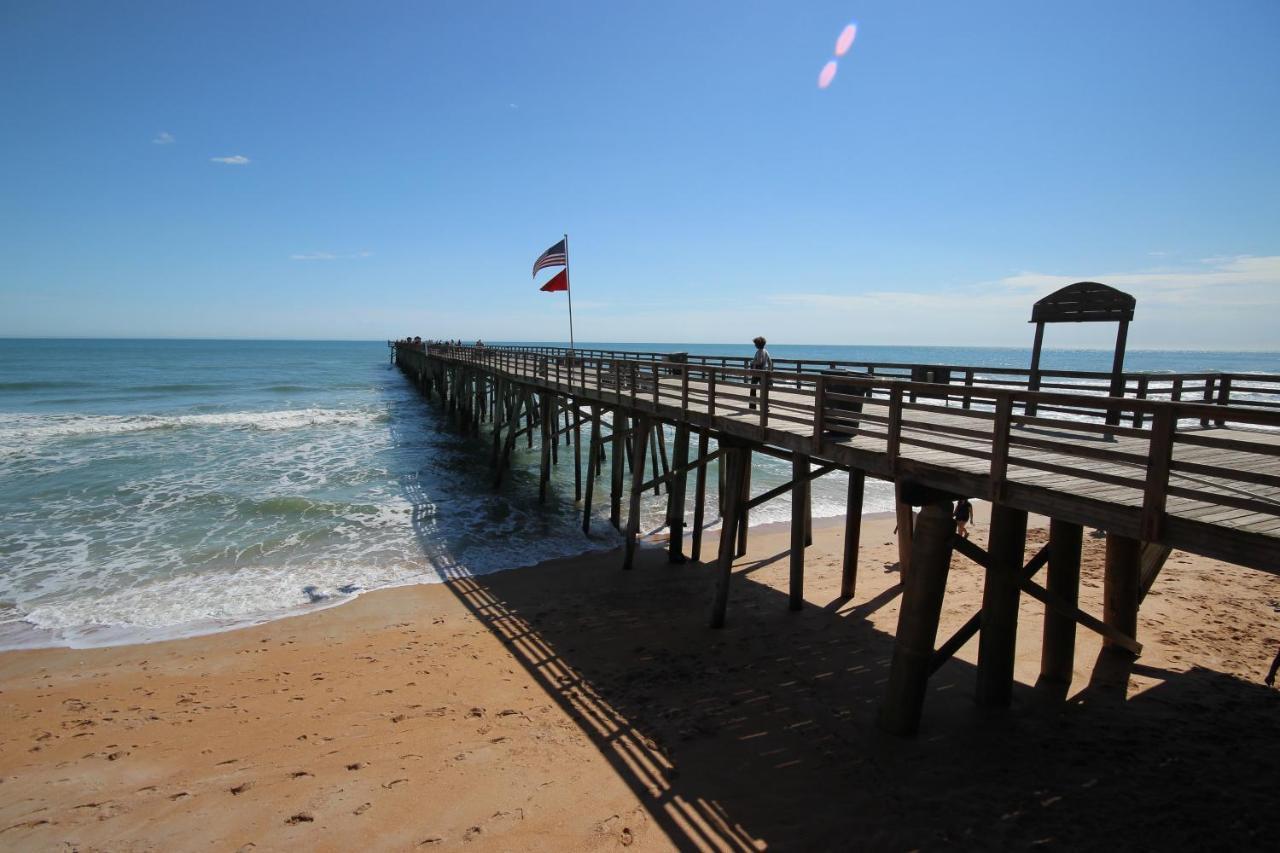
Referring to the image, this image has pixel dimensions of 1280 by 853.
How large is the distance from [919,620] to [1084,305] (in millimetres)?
4583

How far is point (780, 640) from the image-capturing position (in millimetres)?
7863

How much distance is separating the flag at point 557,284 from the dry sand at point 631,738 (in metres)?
12.0

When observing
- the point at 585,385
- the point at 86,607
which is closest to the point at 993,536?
the point at 585,385

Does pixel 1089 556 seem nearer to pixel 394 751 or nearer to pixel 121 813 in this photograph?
pixel 394 751

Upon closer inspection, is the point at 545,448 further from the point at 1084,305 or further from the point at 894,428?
the point at 1084,305

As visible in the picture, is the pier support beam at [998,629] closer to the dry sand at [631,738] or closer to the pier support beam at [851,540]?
the dry sand at [631,738]

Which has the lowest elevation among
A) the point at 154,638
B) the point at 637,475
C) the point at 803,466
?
the point at 154,638

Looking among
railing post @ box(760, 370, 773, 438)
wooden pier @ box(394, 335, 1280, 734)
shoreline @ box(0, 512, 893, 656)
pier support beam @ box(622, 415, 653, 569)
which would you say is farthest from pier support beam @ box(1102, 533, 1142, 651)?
shoreline @ box(0, 512, 893, 656)

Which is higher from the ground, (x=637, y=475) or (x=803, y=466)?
(x=803, y=466)

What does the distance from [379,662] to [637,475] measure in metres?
5.34

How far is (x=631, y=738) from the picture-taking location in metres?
5.82

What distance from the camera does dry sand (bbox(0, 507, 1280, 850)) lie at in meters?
4.68

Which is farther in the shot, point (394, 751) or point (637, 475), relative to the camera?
point (637, 475)

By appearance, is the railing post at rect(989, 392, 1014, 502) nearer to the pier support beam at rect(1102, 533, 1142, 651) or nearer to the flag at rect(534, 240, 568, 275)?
the pier support beam at rect(1102, 533, 1142, 651)
